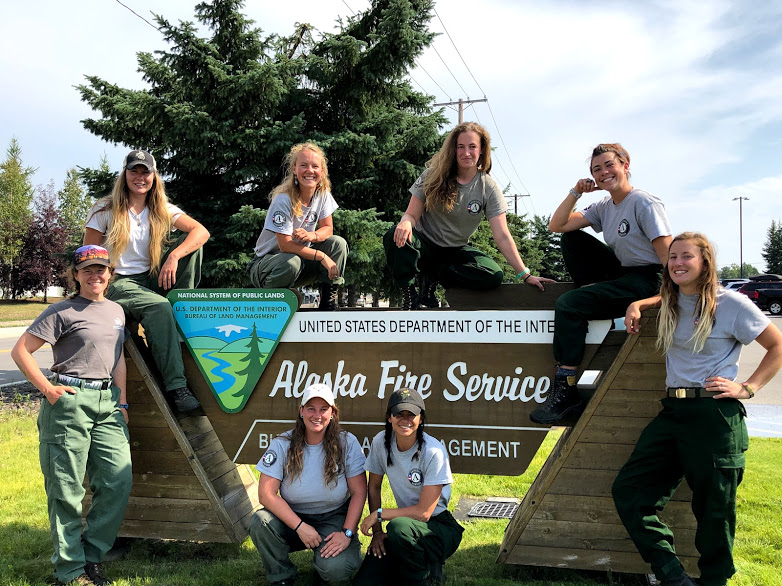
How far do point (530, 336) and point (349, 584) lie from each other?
6.07 feet

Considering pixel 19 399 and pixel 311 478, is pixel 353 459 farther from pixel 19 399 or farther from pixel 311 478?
pixel 19 399

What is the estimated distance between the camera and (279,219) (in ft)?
13.0

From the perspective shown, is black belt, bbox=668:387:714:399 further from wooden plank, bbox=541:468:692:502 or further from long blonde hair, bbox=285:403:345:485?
long blonde hair, bbox=285:403:345:485

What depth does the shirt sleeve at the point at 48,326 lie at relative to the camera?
11.4ft

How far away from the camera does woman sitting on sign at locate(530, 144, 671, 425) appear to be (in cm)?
346

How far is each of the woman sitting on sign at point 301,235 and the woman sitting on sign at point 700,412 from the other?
7.03ft

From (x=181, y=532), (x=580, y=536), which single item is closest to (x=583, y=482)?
(x=580, y=536)

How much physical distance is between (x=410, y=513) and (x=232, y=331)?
1.71 m

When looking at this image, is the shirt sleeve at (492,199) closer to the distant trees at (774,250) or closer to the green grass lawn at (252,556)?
the green grass lawn at (252,556)

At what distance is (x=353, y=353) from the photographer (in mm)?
4008

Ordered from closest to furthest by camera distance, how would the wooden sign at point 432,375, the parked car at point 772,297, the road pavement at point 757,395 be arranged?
the wooden sign at point 432,375, the road pavement at point 757,395, the parked car at point 772,297

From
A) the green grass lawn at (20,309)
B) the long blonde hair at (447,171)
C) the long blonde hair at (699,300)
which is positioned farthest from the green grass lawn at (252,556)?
the green grass lawn at (20,309)

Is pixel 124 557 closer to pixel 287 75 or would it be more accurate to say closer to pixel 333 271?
pixel 333 271

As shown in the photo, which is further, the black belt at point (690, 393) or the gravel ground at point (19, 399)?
the gravel ground at point (19, 399)
